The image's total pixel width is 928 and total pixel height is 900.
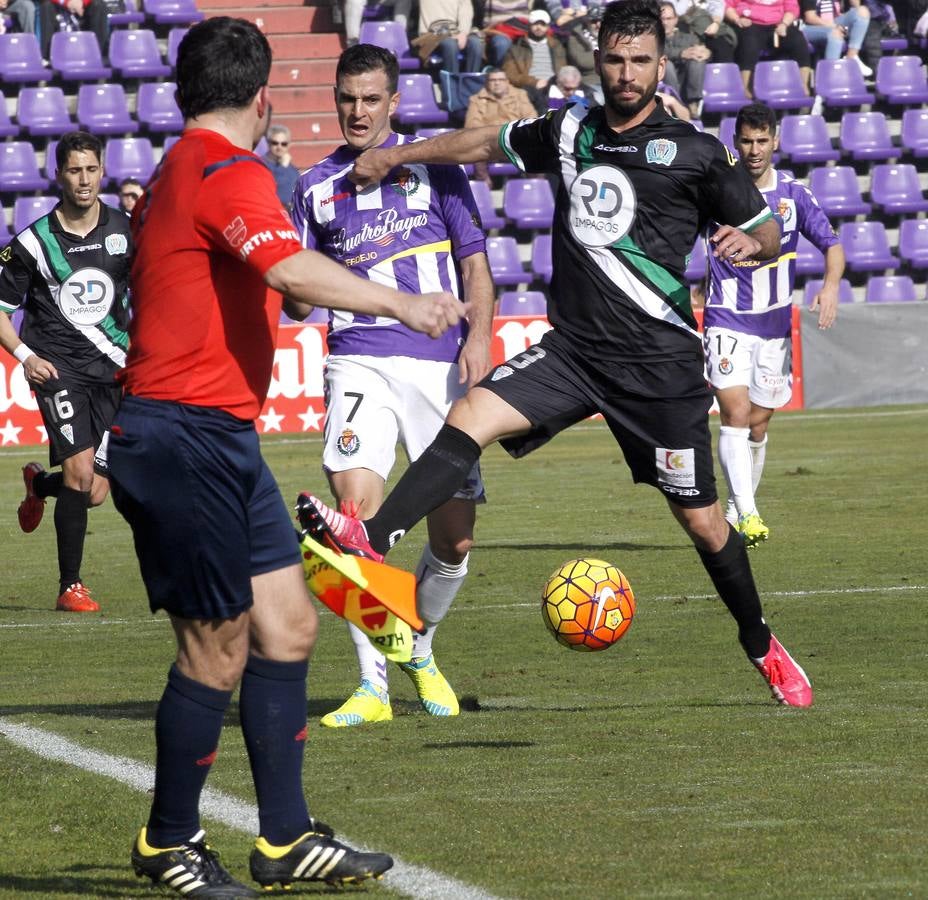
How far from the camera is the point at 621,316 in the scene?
6.48m

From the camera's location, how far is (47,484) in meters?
10.5

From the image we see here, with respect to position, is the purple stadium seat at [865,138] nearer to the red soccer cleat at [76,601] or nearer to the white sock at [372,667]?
the red soccer cleat at [76,601]

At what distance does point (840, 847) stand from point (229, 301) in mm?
1995

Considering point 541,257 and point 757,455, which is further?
point 541,257

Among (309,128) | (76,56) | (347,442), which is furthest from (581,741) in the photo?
(309,128)

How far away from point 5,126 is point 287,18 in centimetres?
468

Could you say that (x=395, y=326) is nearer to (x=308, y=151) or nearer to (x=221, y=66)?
(x=221, y=66)

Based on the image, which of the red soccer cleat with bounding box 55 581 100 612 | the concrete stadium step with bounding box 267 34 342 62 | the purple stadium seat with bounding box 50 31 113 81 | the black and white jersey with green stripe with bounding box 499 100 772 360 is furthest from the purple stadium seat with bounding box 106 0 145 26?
the black and white jersey with green stripe with bounding box 499 100 772 360

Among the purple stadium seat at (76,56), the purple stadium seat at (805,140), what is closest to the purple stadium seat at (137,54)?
the purple stadium seat at (76,56)

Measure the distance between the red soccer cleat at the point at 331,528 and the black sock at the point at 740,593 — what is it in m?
1.64

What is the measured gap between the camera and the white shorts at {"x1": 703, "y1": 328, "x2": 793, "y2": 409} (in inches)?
478

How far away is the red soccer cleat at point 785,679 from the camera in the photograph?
6.51m

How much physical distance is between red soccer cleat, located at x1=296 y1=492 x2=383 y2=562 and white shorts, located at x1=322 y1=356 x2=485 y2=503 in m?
1.25

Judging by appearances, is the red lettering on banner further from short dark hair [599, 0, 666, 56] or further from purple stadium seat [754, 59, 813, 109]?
short dark hair [599, 0, 666, 56]
